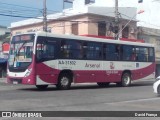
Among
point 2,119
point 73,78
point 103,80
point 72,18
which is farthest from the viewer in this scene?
point 72,18

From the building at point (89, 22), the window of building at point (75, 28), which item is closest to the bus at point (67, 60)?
the building at point (89, 22)

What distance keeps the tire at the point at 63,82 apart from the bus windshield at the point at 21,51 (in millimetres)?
2280

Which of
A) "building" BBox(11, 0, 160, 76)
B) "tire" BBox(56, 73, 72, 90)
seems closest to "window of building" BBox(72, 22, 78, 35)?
"building" BBox(11, 0, 160, 76)

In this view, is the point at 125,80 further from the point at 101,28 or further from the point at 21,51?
the point at 101,28

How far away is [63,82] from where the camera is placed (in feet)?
75.6

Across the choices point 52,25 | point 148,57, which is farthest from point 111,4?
point 148,57

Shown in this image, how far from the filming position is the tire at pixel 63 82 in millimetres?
Answer: 22944

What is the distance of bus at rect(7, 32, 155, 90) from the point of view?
21719 millimetres

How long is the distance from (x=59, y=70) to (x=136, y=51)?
315 inches

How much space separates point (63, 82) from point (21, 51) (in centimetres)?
291

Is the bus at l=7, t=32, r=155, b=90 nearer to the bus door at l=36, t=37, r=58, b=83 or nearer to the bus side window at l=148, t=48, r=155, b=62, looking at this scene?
the bus door at l=36, t=37, r=58, b=83

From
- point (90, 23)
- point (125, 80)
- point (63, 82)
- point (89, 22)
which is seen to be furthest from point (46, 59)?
point (90, 23)

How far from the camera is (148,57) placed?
30047mm

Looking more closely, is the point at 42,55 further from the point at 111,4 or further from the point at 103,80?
the point at 111,4
